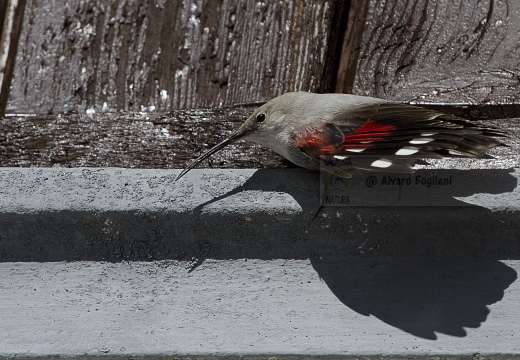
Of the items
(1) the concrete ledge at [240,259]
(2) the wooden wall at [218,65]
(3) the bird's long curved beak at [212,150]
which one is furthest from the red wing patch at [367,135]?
(3) the bird's long curved beak at [212,150]

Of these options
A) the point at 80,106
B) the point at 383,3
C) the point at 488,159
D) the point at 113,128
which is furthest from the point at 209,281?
the point at 383,3

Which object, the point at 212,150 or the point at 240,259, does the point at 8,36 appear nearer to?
the point at 212,150

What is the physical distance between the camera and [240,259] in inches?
72.6

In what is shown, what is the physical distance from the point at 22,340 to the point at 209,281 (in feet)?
1.67

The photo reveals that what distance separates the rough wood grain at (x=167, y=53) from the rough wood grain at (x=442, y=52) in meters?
0.18

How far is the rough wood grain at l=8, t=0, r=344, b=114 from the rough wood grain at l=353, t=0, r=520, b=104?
178 mm

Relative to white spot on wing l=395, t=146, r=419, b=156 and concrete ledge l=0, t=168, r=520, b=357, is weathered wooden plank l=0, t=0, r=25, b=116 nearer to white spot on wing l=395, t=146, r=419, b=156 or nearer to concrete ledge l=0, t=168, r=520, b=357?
concrete ledge l=0, t=168, r=520, b=357

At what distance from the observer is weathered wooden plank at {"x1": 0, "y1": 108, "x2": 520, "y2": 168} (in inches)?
80.6

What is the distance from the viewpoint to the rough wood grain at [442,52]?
2186 millimetres

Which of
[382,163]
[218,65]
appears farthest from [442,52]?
[218,65]

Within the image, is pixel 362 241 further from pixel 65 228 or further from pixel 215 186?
pixel 65 228

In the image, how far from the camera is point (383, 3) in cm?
237

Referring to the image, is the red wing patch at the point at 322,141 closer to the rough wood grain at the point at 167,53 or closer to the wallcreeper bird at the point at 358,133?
the wallcreeper bird at the point at 358,133

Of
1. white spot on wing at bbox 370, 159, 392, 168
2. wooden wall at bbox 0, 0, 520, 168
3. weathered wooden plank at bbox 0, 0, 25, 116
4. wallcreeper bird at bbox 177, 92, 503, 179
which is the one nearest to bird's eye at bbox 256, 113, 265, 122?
wallcreeper bird at bbox 177, 92, 503, 179
